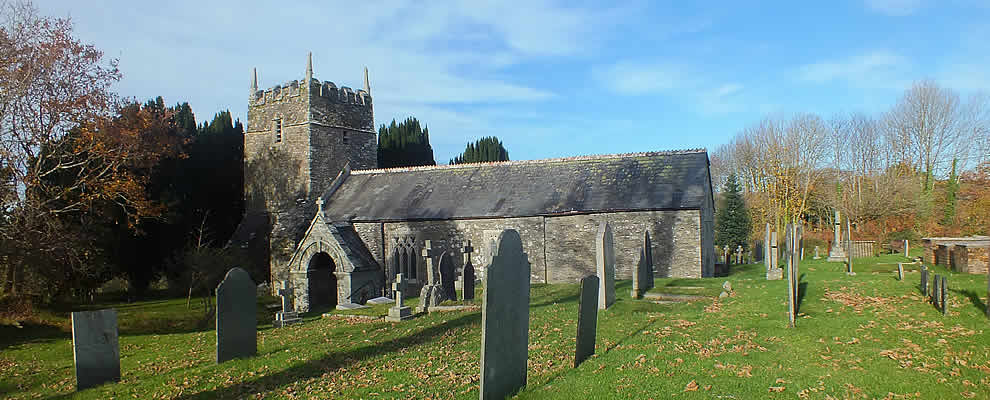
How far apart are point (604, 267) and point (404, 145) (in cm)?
3108

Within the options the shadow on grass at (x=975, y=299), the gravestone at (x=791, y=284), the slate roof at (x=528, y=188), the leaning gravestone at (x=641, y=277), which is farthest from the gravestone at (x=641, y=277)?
the shadow on grass at (x=975, y=299)

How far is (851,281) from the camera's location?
50.9 feet

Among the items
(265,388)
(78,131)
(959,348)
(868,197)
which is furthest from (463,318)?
(868,197)

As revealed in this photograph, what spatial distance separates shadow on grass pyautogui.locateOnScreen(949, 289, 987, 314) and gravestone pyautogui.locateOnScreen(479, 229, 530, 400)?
867 centimetres

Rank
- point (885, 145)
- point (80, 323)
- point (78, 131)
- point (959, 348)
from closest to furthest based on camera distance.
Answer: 1. point (959, 348)
2. point (80, 323)
3. point (78, 131)
4. point (885, 145)

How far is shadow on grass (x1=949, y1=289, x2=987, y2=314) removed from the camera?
406 inches

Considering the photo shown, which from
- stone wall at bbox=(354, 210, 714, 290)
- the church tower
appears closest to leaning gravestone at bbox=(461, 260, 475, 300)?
stone wall at bbox=(354, 210, 714, 290)

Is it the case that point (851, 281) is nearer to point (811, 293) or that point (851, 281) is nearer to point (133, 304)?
point (811, 293)

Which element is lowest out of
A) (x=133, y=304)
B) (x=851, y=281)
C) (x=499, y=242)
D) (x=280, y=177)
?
(x=133, y=304)

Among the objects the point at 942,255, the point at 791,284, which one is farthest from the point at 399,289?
the point at 942,255

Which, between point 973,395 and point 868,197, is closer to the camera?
point 973,395

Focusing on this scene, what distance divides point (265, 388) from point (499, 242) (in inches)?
156

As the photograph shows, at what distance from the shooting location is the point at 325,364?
9109mm

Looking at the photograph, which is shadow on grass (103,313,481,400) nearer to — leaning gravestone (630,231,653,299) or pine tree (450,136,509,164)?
leaning gravestone (630,231,653,299)
